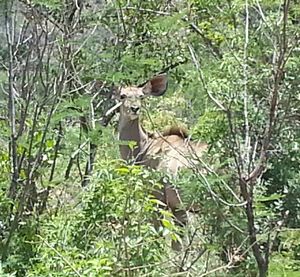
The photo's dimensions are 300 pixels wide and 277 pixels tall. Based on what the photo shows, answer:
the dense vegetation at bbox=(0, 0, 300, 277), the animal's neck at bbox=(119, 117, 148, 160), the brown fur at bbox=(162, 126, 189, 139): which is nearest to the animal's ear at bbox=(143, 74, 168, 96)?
the dense vegetation at bbox=(0, 0, 300, 277)

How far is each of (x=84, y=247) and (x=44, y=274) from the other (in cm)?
33

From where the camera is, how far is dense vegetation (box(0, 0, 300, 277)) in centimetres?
307

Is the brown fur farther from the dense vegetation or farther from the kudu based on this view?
the dense vegetation

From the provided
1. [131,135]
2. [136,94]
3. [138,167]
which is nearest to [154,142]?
[131,135]

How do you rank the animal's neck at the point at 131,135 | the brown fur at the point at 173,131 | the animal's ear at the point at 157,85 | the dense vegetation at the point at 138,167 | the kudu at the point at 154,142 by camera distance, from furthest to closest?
the animal's neck at the point at 131,135 → the brown fur at the point at 173,131 → the animal's ear at the point at 157,85 → the kudu at the point at 154,142 → the dense vegetation at the point at 138,167

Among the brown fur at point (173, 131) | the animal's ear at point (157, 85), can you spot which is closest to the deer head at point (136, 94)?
the animal's ear at point (157, 85)

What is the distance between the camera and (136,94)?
16.8 ft

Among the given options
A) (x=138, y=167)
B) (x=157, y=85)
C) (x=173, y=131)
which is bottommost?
(x=173, y=131)

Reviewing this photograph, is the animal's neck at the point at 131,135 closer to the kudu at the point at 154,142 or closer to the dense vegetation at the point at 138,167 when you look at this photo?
the kudu at the point at 154,142

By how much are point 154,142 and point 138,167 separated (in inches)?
94.9

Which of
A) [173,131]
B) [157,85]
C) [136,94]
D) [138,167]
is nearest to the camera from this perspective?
[138,167]

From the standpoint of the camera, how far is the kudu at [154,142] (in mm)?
4757

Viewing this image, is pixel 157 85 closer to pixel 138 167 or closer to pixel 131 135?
pixel 131 135

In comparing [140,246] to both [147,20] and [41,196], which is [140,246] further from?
[147,20]
